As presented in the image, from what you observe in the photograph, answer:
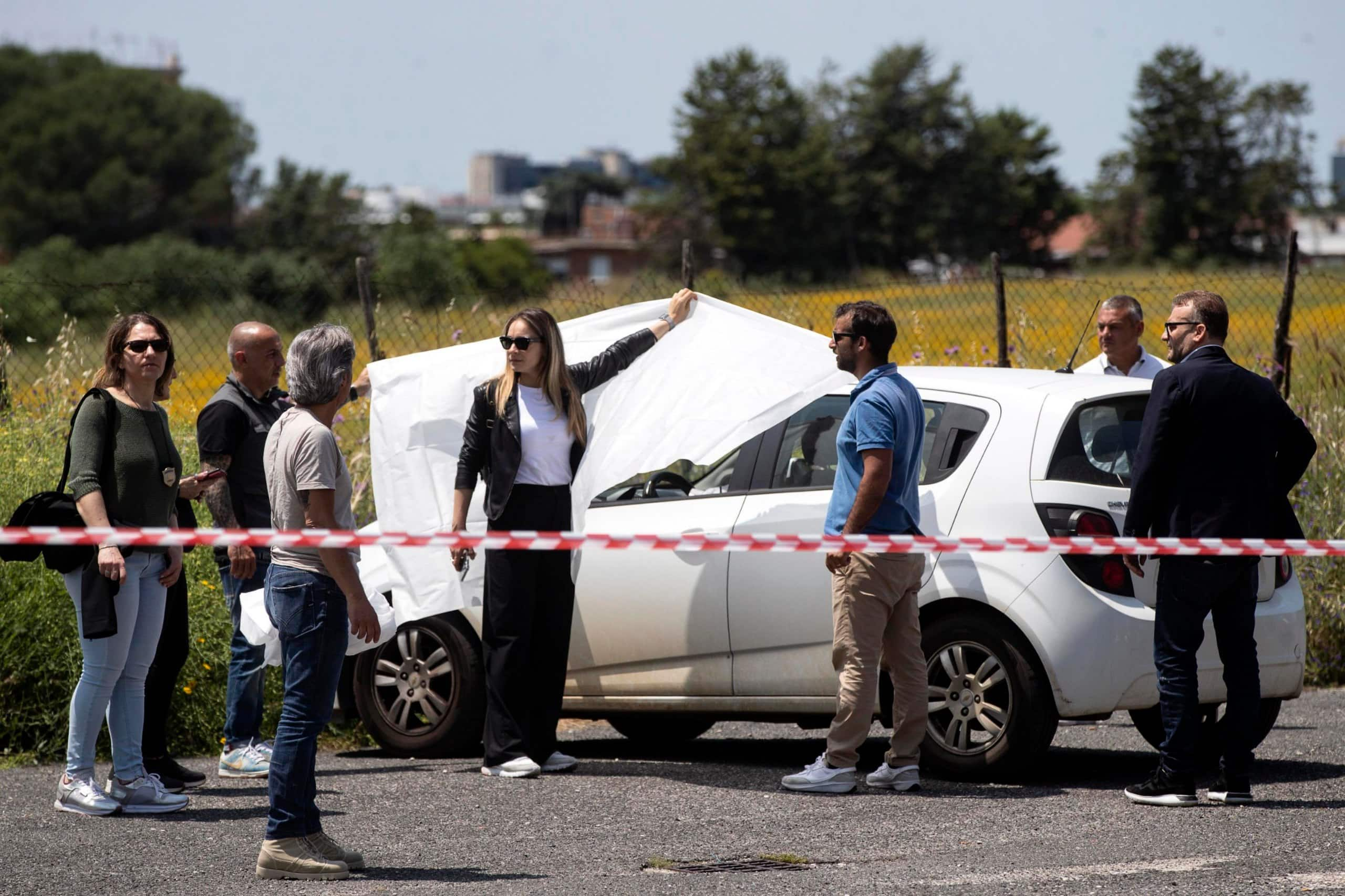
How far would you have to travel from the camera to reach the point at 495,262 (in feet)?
314

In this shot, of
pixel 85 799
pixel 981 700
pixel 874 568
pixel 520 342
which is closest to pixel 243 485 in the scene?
pixel 520 342

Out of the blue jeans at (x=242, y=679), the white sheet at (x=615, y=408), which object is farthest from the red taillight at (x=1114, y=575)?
the blue jeans at (x=242, y=679)

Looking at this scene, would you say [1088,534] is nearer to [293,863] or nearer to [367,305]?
[293,863]

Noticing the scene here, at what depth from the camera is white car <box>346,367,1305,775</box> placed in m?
6.16

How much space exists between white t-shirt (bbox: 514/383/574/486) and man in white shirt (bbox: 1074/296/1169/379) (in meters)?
2.56

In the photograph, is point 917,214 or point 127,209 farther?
point 917,214

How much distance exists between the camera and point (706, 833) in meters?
5.64

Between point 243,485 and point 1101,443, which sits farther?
point 243,485

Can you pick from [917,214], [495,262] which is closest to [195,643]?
[917,214]

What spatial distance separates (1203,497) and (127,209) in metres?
78.6

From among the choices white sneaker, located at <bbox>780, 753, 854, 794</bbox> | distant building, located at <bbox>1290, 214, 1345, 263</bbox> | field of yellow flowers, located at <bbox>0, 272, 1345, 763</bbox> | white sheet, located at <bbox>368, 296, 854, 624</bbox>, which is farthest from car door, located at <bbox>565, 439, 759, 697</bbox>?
distant building, located at <bbox>1290, 214, 1345, 263</bbox>

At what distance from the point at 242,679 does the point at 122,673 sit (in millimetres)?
933

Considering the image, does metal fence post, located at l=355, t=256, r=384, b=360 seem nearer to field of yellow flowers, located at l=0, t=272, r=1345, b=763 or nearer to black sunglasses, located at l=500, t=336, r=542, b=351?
field of yellow flowers, located at l=0, t=272, r=1345, b=763

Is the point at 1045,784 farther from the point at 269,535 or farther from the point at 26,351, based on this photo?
the point at 26,351
